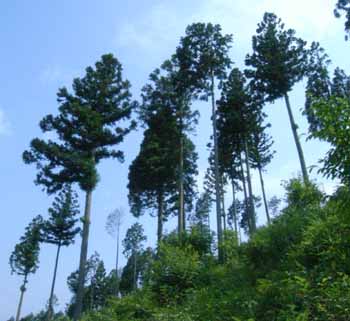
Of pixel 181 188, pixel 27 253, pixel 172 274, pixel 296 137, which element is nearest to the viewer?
pixel 172 274

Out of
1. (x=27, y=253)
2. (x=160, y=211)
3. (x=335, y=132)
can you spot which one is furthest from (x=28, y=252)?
(x=335, y=132)

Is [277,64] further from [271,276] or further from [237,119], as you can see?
[271,276]

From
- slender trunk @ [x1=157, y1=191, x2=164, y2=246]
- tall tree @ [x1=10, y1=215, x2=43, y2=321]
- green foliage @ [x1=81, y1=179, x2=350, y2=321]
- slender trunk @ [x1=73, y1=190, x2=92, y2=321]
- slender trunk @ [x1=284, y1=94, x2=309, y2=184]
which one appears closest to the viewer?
green foliage @ [x1=81, y1=179, x2=350, y2=321]

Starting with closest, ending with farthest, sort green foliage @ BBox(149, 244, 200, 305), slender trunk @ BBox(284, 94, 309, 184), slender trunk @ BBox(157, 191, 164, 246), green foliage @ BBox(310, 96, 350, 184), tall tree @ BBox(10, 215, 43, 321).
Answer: green foliage @ BBox(310, 96, 350, 184) < green foliage @ BBox(149, 244, 200, 305) < slender trunk @ BBox(284, 94, 309, 184) < slender trunk @ BBox(157, 191, 164, 246) < tall tree @ BBox(10, 215, 43, 321)

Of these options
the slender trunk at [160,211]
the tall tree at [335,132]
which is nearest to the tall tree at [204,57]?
the slender trunk at [160,211]

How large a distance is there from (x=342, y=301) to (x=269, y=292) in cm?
231

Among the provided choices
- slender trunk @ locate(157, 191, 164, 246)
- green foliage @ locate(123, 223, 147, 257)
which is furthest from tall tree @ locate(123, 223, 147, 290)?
slender trunk @ locate(157, 191, 164, 246)

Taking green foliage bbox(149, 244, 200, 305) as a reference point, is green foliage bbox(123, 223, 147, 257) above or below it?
above

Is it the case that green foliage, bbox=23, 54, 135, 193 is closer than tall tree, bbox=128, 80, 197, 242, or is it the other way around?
green foliage, bbox=23, 54, 135, 193

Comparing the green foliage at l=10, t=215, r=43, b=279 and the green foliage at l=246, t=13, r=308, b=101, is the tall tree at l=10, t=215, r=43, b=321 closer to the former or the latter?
the green foliage at l=10, t=215, r=43, b=279

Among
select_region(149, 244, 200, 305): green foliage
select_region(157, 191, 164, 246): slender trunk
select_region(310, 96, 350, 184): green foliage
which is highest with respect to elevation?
select_region(157, 191, 164, 246): slender trunk

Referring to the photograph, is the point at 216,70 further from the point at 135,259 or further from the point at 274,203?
the point at 274,203

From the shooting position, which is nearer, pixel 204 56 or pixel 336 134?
pixel 336 134

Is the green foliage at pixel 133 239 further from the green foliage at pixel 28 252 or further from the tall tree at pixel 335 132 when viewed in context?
the tall tree at pixel 335 132
